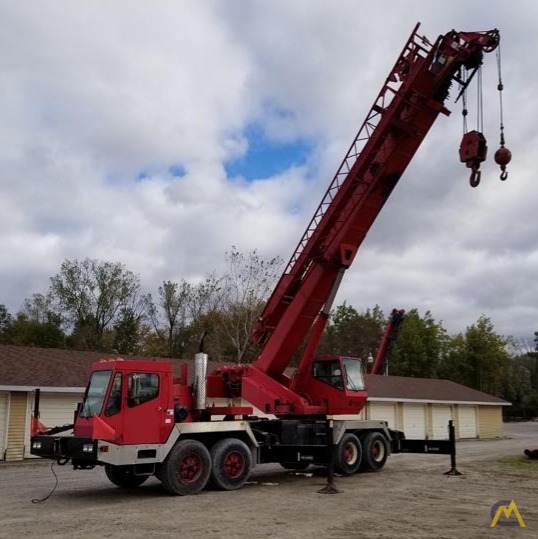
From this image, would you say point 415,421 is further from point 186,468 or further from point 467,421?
point 186,468

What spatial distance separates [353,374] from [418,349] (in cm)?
5276

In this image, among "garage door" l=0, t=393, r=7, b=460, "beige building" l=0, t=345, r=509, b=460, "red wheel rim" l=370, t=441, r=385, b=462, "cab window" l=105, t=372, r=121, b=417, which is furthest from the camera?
"beige building" l=0, t=345, r=509, b=460

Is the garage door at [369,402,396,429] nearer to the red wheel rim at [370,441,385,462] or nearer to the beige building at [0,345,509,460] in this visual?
the beige building at [0,345,509,460]

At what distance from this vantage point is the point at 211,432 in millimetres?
13266

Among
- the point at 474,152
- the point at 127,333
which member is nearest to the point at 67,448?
the point at 474,152

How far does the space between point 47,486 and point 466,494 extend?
910 cm

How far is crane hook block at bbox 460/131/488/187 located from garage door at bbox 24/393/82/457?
15.5 metres

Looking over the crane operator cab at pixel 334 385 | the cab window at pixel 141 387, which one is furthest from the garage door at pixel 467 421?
the cab window at pixel 141 387

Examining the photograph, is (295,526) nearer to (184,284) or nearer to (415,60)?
(415,60)

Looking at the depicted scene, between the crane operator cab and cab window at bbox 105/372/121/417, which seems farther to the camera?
the crane operator cab

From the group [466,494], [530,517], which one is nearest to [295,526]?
[530,517]

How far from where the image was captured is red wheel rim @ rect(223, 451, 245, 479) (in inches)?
519

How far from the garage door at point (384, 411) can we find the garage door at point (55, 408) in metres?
15.7

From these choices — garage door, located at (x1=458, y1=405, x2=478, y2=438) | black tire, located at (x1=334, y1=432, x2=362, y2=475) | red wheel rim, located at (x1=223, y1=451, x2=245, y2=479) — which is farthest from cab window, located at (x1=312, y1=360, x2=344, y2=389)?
garage door, located at (x1=458, y1=405, x2=478, y2=438)
